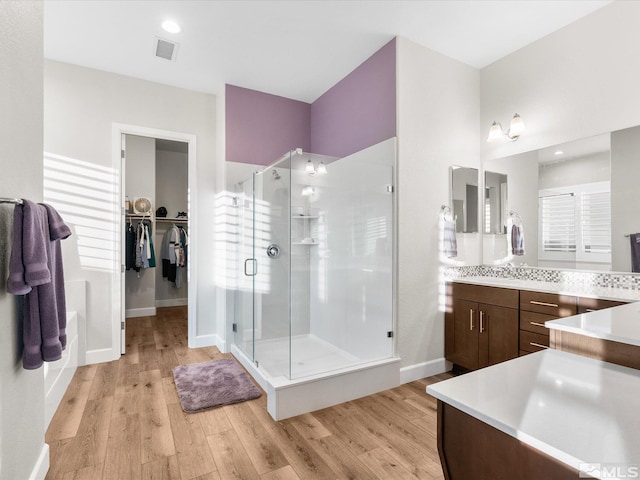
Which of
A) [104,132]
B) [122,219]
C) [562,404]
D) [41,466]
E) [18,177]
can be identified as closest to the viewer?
[562,404]

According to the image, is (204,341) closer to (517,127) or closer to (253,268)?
(253,268)

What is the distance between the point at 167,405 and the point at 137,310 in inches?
138

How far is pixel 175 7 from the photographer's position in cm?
261

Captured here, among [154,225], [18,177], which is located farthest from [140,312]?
[18,177]

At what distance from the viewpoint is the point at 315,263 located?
3.70 m

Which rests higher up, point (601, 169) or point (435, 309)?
point (601, 169)

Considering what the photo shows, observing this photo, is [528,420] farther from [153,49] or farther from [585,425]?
[153,49]

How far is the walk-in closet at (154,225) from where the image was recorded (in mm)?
5418

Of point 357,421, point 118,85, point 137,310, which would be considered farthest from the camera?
point 137,310

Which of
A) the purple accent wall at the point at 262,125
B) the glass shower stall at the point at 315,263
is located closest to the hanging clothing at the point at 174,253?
the glass shower stall at the point at 315,263

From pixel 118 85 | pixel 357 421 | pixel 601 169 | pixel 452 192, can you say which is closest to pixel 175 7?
pixel 118 85

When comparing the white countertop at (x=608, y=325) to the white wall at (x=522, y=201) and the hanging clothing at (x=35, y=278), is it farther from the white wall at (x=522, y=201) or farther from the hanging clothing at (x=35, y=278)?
the hanging clothing at (x=35, y=278)

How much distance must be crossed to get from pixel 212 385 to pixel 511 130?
11.8 ft

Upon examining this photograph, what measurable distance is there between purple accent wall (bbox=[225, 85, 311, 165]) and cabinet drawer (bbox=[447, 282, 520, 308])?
2.60 meters
